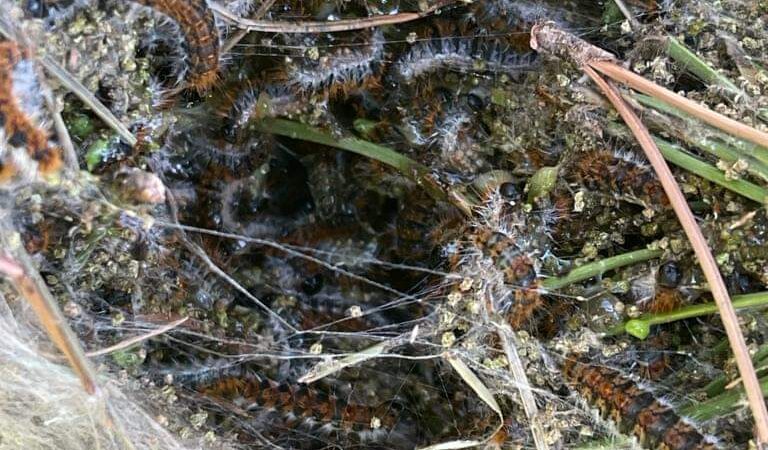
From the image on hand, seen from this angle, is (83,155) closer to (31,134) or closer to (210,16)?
(31,134)

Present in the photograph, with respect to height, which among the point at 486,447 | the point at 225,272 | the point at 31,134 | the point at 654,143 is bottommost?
the point at 486,447

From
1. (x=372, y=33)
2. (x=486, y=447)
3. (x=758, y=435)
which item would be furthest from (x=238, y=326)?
(x=758, y=435)

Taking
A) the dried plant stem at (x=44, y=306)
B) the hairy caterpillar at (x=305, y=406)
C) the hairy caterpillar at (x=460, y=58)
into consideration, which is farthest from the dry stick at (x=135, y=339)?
the hairy caterpillar at (x=460, y=58)

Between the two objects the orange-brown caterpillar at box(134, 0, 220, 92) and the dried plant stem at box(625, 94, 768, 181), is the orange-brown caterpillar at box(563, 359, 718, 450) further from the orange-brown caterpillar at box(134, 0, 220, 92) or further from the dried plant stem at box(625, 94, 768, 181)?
the orange-brown caterpillar at box(134, 0, 220, 92)

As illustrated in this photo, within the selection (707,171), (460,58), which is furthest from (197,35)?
(707,171)

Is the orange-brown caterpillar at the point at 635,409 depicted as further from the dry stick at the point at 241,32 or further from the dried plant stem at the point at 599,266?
the dry stick at the point at 241,32
